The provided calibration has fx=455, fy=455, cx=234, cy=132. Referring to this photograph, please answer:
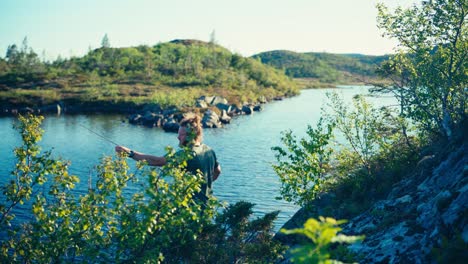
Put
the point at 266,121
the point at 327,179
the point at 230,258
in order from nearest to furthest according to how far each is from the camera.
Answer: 1. the point at 230,258
2. the point at 327,179
3. the point at 266,121

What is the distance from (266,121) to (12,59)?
133 metres

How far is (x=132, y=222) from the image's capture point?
22.8ft

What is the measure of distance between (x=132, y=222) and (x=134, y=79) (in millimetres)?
121859

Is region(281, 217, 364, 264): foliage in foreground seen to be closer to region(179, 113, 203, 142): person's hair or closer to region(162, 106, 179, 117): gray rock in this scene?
region(179, 113, 203, 142): person's hair

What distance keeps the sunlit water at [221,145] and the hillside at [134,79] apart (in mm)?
18626

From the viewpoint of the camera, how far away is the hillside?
294ft

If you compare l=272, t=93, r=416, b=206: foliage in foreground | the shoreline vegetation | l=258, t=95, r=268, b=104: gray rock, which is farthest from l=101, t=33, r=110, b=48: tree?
l=272, t=93, r=416, b=206: foliage in foreground

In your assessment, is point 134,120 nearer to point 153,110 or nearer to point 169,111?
point 169,111

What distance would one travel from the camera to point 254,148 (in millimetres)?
45312

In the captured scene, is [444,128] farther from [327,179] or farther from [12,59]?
[12,59]

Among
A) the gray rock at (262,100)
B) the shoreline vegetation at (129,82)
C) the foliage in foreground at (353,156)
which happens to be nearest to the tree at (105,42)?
the shoreline vegetation at (129,82)

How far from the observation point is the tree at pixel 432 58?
14.1 m

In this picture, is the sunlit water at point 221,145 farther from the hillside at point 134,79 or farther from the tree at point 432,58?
the hillside at point 134,79

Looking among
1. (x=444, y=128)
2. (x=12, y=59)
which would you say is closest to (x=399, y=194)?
(x=444, y=128)
